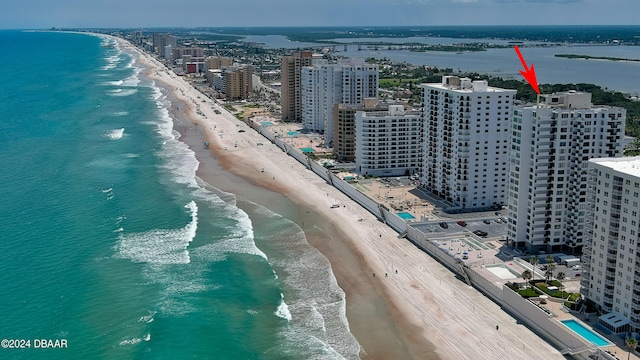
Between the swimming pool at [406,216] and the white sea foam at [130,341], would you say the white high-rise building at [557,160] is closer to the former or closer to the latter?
the swimming pool at [406,216]

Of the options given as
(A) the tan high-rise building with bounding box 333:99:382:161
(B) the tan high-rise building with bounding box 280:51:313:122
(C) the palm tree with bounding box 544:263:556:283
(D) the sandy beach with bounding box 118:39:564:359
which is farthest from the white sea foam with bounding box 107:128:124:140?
(C) the palm tree with bounding box 544:263:556:283

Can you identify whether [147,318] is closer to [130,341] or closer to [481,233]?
[130,341]

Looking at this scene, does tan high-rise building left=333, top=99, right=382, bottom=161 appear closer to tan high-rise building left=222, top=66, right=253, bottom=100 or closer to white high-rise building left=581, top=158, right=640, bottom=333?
white high-rise building left=581, top=158, right=640, bottom=333

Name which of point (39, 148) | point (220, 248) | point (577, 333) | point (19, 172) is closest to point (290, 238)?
point (220, 248)

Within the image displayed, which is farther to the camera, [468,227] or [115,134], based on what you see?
[115,134]

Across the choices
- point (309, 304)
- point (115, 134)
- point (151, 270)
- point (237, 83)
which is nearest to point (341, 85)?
point (115, 134)

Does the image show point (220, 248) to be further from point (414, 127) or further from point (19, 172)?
point (19, 172)
